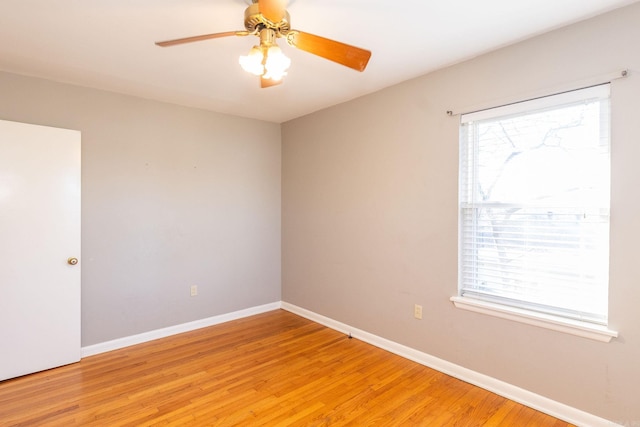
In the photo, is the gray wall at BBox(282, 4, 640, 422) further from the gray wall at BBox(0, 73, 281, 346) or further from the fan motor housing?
the fan motor housing

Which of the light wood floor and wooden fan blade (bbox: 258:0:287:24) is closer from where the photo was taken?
wooden fan blade (bbox: 258:0:287:24)

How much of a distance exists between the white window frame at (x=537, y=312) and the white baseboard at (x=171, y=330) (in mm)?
2465

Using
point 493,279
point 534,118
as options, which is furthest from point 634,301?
point 534,118

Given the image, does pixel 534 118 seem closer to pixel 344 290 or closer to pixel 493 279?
pixel 493 279

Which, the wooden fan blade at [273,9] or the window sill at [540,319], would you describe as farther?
the window sill at [540,319]

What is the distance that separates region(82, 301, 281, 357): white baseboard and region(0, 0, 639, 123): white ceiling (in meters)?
2.39

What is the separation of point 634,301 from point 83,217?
407 cm

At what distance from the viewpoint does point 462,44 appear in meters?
2.27

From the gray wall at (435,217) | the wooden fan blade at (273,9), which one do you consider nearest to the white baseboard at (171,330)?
the gray wall at (435,217)

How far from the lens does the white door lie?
101 inches

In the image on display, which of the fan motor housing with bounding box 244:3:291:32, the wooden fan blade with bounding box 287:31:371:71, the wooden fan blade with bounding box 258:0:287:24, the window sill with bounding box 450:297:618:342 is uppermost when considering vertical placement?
the fan motor housing with bounding box 244:3:291:32

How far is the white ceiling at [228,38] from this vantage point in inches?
72.7

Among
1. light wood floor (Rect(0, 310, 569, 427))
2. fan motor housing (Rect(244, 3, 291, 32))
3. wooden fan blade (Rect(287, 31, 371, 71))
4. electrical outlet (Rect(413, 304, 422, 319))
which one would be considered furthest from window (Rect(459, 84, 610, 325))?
fan motor housing (Rect(244, 3, 291, 32))

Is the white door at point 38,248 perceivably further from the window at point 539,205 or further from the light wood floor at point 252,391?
the window at point 539,205
